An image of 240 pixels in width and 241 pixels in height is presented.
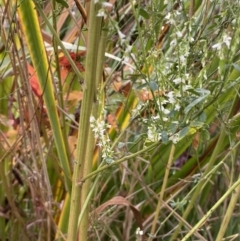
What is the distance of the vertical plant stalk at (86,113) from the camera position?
60cm

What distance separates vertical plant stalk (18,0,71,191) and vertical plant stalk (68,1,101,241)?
14 cm

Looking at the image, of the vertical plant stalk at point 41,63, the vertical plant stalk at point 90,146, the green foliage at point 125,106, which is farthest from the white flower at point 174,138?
the vertical plant stalk at point 41,63

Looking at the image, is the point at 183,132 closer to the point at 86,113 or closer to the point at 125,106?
the point at 86,113

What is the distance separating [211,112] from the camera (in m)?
0.92

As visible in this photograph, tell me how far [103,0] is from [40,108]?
0.47 meters

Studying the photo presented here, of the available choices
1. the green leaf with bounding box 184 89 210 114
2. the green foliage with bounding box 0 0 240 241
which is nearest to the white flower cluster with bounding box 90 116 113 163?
the green foliage with bounding box 0 0 240 241

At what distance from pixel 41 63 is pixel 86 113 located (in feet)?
0.81

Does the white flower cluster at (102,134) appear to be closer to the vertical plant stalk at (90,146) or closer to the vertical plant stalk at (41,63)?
the vertical plant stalk at (90,146)

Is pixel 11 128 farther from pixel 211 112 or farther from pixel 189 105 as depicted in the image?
pixel 189 105

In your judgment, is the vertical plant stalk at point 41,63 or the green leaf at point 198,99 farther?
the vertical plant stalk at point 41,63

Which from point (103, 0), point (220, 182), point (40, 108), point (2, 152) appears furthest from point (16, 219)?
point (103, 0)

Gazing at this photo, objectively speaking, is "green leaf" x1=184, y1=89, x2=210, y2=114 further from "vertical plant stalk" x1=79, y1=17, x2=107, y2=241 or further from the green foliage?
"vertical plant stalk" x1=79, y1=17, x2=107, y2=241

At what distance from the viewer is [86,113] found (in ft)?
2.12

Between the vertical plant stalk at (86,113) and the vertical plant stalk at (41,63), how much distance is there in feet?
0.45
